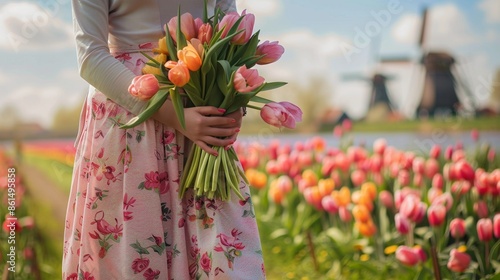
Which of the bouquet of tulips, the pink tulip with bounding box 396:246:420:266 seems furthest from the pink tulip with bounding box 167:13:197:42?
the pink tulip with bounding box 396:246:420:266

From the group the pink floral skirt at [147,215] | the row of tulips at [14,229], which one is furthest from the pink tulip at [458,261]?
the row of tulips at [14,229]

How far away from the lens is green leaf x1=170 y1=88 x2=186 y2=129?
4.03 feet

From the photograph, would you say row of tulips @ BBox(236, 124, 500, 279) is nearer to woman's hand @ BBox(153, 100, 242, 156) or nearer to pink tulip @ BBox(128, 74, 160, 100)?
woman's hand @ BBox(153, 100, 242, 156)

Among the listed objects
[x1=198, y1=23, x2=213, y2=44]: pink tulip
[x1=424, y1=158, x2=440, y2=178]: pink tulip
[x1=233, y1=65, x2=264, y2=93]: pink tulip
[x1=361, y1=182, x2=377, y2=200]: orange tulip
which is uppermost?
[x1=198, y1=23, x2=213, y2=44]: pink tulip

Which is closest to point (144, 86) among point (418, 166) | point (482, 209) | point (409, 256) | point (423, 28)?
point (409, 256)

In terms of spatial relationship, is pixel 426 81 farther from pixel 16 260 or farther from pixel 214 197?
pixel 214 197

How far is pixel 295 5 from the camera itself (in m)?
3.92

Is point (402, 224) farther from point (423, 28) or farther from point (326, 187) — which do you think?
point (423, 28)

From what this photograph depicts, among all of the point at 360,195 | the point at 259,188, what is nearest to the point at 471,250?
the point at 360,195

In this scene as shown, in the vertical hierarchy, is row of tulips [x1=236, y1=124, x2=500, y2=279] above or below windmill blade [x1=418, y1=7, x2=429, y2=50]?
below

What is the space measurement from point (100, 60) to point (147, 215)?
1.03 ft

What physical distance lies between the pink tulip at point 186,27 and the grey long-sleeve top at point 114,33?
3.4 inches

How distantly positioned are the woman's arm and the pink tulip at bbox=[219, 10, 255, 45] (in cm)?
20

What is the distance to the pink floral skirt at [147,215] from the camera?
1.30 meters
